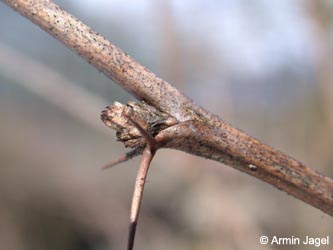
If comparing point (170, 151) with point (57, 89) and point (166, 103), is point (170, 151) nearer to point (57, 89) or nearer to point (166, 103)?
point (57, 89)

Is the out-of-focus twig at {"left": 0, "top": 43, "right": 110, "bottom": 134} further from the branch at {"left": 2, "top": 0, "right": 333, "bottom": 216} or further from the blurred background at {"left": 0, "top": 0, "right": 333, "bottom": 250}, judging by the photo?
the branch at {"left": 2, "top": 0, "right": 333, "bottom": 216}

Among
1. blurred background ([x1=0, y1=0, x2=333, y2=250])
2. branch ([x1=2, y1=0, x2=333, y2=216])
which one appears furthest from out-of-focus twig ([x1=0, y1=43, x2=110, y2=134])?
branch ([x1=2, y1=0, x2=333, y2=216])

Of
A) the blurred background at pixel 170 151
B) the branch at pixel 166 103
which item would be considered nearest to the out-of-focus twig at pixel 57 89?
the blurred background at pixel 170 151

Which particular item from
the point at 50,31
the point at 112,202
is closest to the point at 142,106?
the point at 50,31

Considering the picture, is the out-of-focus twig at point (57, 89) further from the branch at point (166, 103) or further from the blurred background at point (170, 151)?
the branch at point (166, 103)

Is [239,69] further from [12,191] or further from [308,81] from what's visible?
[12,191]

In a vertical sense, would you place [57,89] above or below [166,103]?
above

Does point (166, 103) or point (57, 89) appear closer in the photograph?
point (166, 103)

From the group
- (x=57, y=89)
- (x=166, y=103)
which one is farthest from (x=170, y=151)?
(x=166, y=103)
